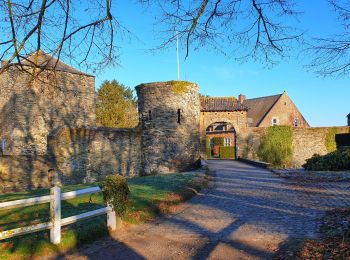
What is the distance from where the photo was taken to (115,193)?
7270 millimetres

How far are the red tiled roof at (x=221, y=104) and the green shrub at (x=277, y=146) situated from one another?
3.43 metres

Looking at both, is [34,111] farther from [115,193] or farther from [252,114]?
[252,114]

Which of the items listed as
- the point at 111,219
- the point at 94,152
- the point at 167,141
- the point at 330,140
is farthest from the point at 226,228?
the point at 330,140

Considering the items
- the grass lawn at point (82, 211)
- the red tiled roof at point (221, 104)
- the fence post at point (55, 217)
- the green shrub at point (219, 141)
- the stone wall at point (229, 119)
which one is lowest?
the grass lawn at point (82, 211)

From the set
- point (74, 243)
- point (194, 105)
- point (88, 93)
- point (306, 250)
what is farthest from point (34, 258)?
point (88, 93)

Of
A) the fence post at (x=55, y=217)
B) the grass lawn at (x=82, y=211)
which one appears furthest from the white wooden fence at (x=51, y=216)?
the grass lawn at (x=82, y=211)

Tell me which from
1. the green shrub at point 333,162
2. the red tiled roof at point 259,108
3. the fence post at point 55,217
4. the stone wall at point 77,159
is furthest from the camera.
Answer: the red tiled roof at point 259,108

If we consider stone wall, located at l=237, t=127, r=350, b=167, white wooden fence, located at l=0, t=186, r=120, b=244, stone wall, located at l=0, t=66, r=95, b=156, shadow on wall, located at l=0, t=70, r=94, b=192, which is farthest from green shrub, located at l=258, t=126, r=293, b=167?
white wooden fence, located at l=0, t=186, r=120, b=244

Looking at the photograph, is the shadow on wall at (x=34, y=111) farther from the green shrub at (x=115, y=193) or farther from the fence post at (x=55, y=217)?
the fence post at (x=55, y=217)

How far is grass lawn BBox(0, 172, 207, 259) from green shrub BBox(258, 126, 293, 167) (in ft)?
64.4

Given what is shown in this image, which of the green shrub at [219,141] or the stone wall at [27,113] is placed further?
the green shrub at [219,141]

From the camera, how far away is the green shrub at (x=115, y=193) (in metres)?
7.23

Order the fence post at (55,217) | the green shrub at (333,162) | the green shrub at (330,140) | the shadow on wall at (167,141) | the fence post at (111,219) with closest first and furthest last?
the fence post at (55,217) → the fence post at (111,219) → the green shrub at (333,162) → the shadow on wall at (167,141) → the green shrub at (330,140)

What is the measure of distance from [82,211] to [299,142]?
2794cm
